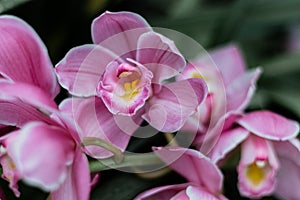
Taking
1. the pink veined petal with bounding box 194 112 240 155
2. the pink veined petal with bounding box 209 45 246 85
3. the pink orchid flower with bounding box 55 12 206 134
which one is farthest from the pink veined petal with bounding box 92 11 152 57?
the pink veined petal with bounding box 209 45 246 85

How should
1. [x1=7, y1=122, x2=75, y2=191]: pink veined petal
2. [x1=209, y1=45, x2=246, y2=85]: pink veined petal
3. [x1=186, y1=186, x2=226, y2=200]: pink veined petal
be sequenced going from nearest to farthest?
1. [x1=7, y1=122, x2=75, y2=191]: pink veined petal
2. [x1=186, y1=186, x2=226, y2=200]: pink veined petal
3. [x1=209, y1=45, x2=246, y2=85]: pink veined petal

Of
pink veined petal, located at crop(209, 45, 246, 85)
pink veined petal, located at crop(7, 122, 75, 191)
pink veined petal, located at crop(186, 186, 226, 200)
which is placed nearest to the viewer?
pink veined petal, located at crop(7, 122, 75, 191)

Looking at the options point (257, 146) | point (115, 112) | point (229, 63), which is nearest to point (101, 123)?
point (115, 112)

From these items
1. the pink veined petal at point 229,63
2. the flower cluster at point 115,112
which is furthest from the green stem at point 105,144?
the pink veined petal at point 229,63

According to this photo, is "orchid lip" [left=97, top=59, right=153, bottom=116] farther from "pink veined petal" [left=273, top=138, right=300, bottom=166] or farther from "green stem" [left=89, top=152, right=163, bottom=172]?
"pink veined petal" [left=273, top=138, right=300, bottom=166]

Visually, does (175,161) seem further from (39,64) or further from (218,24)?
(218,24)

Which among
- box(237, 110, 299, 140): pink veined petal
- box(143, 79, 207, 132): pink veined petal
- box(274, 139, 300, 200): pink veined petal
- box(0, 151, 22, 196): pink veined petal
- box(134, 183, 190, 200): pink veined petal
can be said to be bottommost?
box(274, 139, 300, 200): pink veined petal

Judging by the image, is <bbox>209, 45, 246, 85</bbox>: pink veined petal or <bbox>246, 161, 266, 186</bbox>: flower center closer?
<bbox>246, 161, 266, 186</bbox>: flower center
